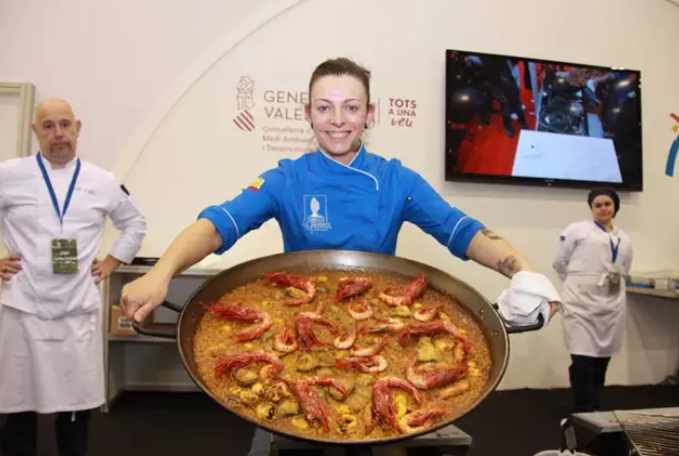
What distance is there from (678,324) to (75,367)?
4.92 meters

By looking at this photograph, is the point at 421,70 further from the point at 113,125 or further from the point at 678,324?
the point at 678,324

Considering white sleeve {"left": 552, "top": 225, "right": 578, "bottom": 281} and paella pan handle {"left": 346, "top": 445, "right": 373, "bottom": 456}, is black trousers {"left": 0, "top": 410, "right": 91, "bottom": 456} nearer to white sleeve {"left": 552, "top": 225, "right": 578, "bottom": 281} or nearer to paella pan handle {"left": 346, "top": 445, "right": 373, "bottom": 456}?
paella pan handle {"left": 346, "top": 445, "right": 373, "bottom": 456}

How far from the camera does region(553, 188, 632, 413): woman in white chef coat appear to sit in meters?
3.51

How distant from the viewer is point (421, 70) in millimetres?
4125

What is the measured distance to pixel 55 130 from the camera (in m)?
2.41

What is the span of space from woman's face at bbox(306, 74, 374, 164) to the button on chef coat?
1576mm

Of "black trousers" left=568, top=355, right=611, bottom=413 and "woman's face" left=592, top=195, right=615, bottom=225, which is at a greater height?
"woman's face" left=592, top=195, right=615, bottom=225

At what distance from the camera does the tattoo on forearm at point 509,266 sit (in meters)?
1.29

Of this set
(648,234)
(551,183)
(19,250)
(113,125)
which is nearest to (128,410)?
(19,250)

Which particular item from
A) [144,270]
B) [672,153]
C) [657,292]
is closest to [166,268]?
[144,270]

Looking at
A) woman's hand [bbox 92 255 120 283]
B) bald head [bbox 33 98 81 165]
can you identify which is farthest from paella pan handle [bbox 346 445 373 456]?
bald head [bbox 33 98 81 165]

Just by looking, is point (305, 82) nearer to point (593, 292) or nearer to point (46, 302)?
point (46, 302)

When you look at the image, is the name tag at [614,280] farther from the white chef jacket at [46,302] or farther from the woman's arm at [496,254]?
the white chef jacket at [46,302]

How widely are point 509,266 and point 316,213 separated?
57cm
